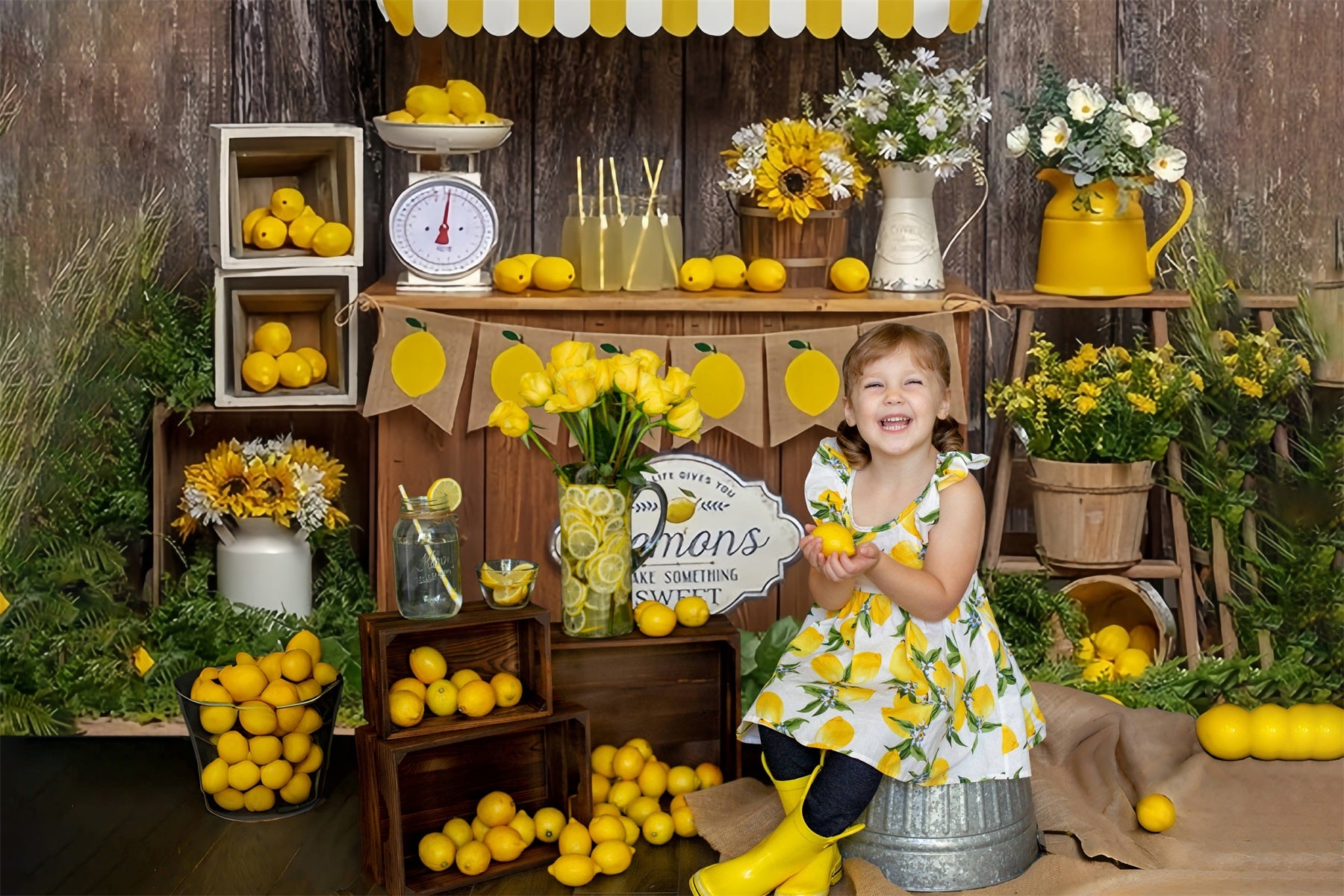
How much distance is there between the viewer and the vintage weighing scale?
10.7ft

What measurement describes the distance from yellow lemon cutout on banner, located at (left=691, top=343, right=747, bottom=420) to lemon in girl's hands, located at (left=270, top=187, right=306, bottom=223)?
987 mm

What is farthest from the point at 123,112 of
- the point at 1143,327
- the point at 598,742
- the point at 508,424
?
the point at 1143,327

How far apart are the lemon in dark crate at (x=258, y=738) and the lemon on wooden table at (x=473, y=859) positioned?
426 millimetres

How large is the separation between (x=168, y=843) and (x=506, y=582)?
78 centimetres

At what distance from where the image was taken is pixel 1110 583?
11.9 ft

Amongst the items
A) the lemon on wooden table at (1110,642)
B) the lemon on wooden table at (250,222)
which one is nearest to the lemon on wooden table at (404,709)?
the lemon on wooden table at (250,222)

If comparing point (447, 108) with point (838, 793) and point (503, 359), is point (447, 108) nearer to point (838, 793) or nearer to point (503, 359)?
point (503, 359)

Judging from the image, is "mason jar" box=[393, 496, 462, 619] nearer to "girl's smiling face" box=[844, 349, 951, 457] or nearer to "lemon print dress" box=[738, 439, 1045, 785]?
"lemon print dress" box=[738, 439, 1045, 785]

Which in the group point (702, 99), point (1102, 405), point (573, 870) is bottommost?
point (573, 870)

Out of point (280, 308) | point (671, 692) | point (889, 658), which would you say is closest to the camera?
point (889, 658)

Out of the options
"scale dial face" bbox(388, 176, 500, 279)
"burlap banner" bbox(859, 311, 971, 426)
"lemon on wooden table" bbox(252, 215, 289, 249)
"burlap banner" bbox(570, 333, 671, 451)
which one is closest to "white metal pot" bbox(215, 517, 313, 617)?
"lemon on wooden table" bbox(252, 215, 289, 249)

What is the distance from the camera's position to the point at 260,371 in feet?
11.1

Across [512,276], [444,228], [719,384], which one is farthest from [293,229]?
[719,384]

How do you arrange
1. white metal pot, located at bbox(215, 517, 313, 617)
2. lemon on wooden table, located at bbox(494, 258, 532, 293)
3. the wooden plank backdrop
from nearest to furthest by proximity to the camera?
1. lemon on wooden table, located at bbox(494, 258, 532, 293)
2. white metal pot, located at bbox(215, 517, 313, 617)
3. the wooden plank backdrop
